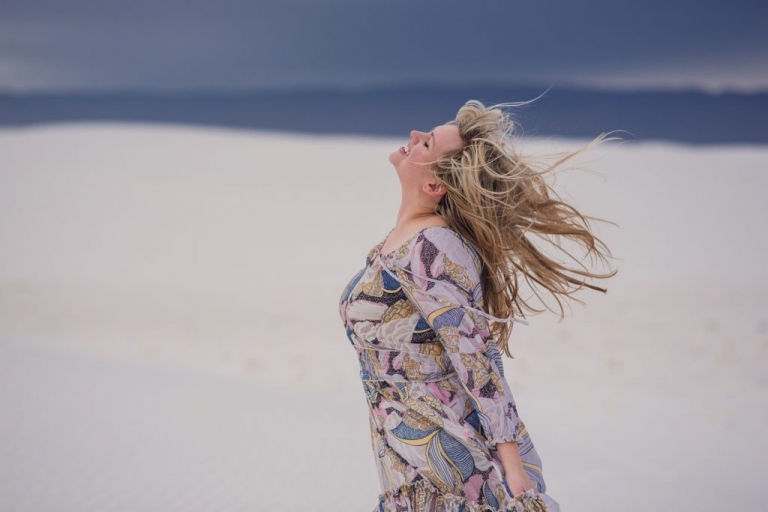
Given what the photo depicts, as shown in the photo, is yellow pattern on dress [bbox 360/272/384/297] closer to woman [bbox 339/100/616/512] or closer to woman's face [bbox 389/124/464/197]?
woman [bbox 339/100/616/512]

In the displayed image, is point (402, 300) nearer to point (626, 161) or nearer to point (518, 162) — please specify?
point (518, 162)

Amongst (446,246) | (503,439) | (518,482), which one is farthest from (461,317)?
(518,482)

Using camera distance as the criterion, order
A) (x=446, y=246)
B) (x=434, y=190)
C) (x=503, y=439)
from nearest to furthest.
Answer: (x=503, y=439)
(x=446, y=246)
(x=434, y=190)

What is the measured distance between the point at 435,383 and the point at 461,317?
8.2 inches

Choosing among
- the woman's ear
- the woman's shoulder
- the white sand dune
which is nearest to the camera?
the woman's shoulder

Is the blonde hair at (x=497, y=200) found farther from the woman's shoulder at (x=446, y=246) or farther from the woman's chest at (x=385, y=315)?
the woman's chest at (x=385, y=315)

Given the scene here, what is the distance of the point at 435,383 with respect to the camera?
6.91ft

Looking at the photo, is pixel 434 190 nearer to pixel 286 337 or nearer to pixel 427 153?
pixel 427 153

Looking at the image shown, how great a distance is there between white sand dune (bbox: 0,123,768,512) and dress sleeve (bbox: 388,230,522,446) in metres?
2.16

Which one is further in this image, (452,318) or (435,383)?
(435,383)

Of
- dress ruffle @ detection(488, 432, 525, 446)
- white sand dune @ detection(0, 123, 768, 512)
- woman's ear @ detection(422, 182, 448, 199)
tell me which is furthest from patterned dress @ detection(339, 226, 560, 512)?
white sand dune @ detection(0, 123, 768, 512)

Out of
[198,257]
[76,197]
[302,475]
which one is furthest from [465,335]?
[76,197]

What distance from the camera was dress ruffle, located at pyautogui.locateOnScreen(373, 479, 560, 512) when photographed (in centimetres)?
192

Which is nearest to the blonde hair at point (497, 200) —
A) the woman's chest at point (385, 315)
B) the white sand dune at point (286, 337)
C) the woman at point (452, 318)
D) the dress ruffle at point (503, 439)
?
the woman at point (452, 318)
